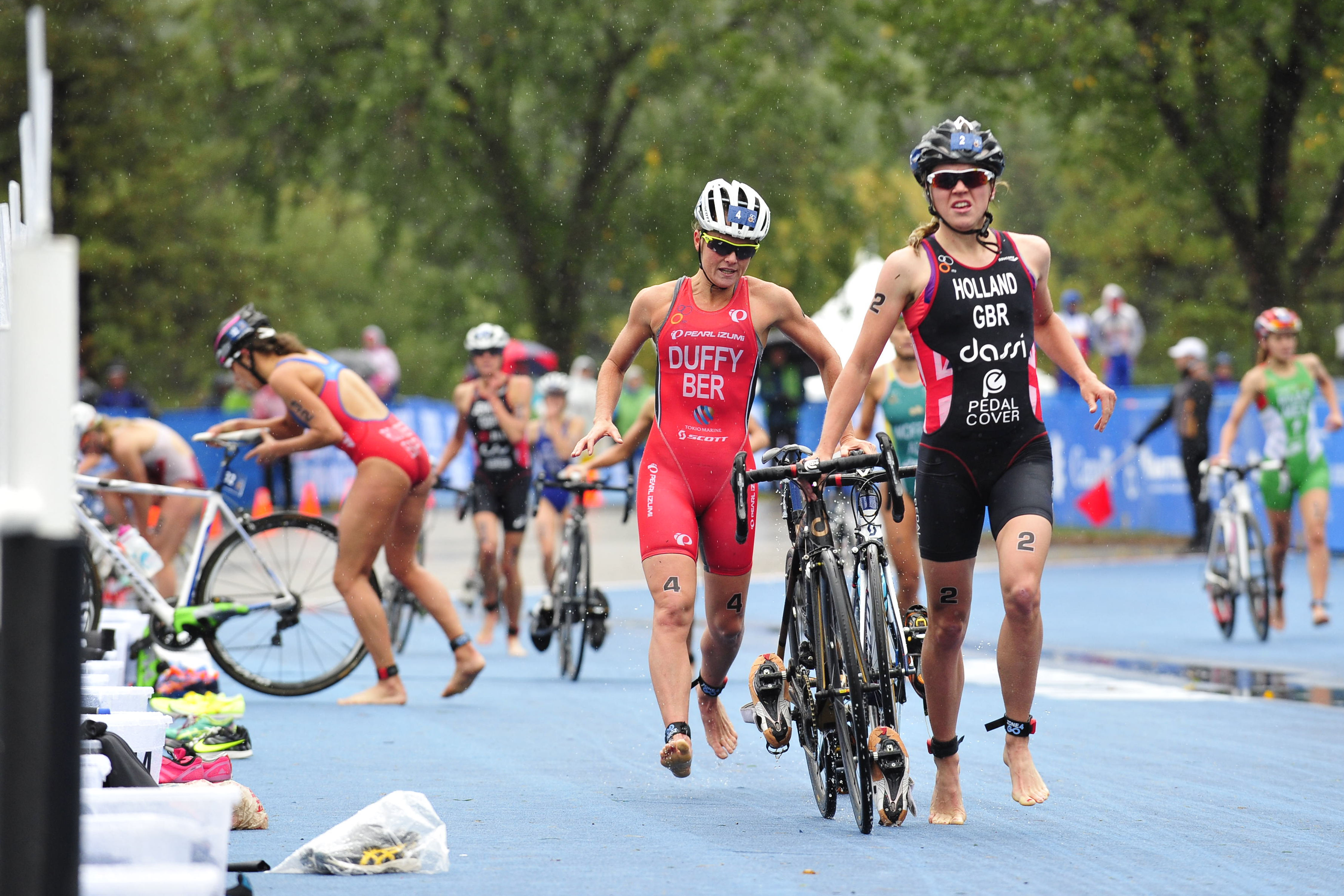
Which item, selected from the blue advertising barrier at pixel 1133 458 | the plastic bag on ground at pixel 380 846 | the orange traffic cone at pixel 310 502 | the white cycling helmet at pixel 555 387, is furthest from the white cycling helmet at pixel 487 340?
the blue advertising barrier at pixel 1133 458

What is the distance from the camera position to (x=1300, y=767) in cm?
773

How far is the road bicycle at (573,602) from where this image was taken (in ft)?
38.4

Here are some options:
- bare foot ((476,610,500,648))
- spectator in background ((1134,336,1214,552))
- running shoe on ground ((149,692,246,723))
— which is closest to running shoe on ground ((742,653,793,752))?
running shoe on ground ((149,692,246,723))

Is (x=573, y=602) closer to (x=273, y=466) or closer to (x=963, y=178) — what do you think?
(x=963, y=178)

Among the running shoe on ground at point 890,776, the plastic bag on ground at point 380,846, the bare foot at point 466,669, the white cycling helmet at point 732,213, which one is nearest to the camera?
the plastic bag on ground at point 380,846

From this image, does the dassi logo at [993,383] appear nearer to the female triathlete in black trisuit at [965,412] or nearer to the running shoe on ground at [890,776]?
the female triathlete in black trisuit at [965,412]

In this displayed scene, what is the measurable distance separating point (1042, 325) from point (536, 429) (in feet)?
30.7

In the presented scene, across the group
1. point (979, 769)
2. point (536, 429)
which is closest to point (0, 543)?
point (979, 769)

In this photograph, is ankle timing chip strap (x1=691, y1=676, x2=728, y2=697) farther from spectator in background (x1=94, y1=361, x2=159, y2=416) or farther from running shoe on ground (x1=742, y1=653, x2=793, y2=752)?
spectator in background (x1=94, y1=361, x2=159, y2=416)

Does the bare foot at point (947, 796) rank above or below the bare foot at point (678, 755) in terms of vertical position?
below

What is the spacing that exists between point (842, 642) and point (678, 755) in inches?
28.3

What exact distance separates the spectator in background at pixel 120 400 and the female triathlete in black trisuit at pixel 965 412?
20357 millimetres

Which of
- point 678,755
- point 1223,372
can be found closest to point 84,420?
point 678,755

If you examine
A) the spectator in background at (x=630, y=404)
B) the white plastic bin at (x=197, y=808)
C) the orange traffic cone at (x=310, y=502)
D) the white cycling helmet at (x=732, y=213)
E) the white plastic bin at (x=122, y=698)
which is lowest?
the white plastic bin at (x=197, y=808)
